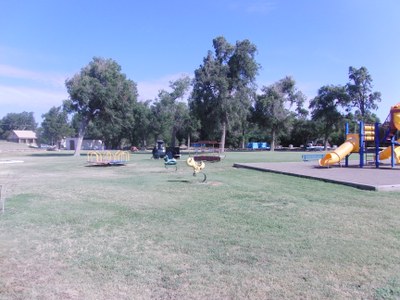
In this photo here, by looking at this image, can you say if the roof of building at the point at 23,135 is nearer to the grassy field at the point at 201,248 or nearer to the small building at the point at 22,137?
the small building at the point at 22,137

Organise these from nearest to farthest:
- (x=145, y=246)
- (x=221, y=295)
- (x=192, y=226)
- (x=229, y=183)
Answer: (x=221, y=295), (x=145, y=246), (x=192, y=226), (x=229, y=183)

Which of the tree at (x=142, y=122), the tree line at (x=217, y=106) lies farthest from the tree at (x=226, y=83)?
the tree at (x=142, y=122)

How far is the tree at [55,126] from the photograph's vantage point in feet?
361

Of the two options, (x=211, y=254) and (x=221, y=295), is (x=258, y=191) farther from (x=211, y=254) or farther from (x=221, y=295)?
(x=221, y=295)

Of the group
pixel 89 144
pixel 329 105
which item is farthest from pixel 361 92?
pixel 89 144

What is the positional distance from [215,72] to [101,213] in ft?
127

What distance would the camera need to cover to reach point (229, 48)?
150 ft

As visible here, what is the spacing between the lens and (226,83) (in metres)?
44.0

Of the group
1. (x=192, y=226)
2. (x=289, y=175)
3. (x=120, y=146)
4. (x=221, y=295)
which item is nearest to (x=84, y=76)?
(x=289, y=175)

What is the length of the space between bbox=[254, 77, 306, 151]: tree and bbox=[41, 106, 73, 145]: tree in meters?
66.6

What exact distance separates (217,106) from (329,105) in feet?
89.6

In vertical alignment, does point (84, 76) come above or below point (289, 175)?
above

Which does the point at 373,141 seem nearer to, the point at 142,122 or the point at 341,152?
the point at 341,152

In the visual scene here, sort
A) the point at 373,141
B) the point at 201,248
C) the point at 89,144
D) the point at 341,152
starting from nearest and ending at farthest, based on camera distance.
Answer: the point at 201,248
the point at 341,152
the point at 373,141
the point at 89,144
